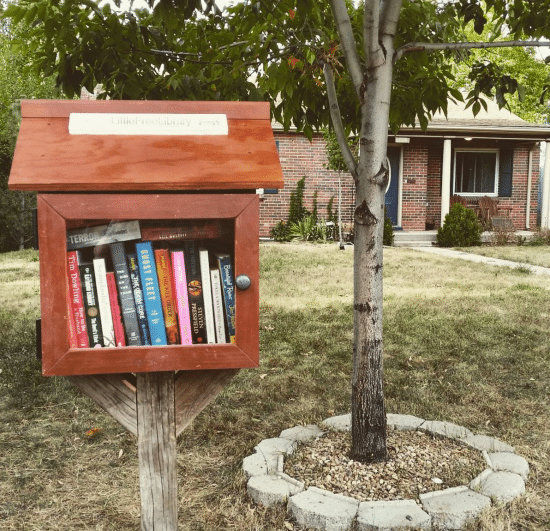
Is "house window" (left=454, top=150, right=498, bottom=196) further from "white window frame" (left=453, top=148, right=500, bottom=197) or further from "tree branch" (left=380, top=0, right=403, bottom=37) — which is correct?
"tree branch" (left=380, top=0, right=403, bottom=37)

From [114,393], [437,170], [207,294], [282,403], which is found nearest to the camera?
[207,294]

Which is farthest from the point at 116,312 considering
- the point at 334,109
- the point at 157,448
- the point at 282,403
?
the point at 282,403

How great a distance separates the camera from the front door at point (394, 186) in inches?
655

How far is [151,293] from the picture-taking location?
1.99m

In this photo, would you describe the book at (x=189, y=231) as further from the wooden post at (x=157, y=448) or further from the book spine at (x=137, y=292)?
the wooden post at (x=157, y=448)

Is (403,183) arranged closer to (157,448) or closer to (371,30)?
(371,30)

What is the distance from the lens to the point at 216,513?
289cm

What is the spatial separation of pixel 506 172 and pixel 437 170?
6.52ft

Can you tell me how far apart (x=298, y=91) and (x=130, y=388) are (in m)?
2.50

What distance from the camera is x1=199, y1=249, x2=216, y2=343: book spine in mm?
2010

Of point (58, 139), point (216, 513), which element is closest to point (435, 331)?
point (216, 513)

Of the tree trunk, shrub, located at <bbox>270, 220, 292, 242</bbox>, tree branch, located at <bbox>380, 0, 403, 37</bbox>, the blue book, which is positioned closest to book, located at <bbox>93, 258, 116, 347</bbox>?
the blue book

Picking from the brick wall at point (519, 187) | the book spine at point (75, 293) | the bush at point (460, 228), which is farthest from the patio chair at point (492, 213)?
the book spine at point (75, 293)

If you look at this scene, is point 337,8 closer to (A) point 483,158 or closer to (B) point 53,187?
(B) point 53,187
